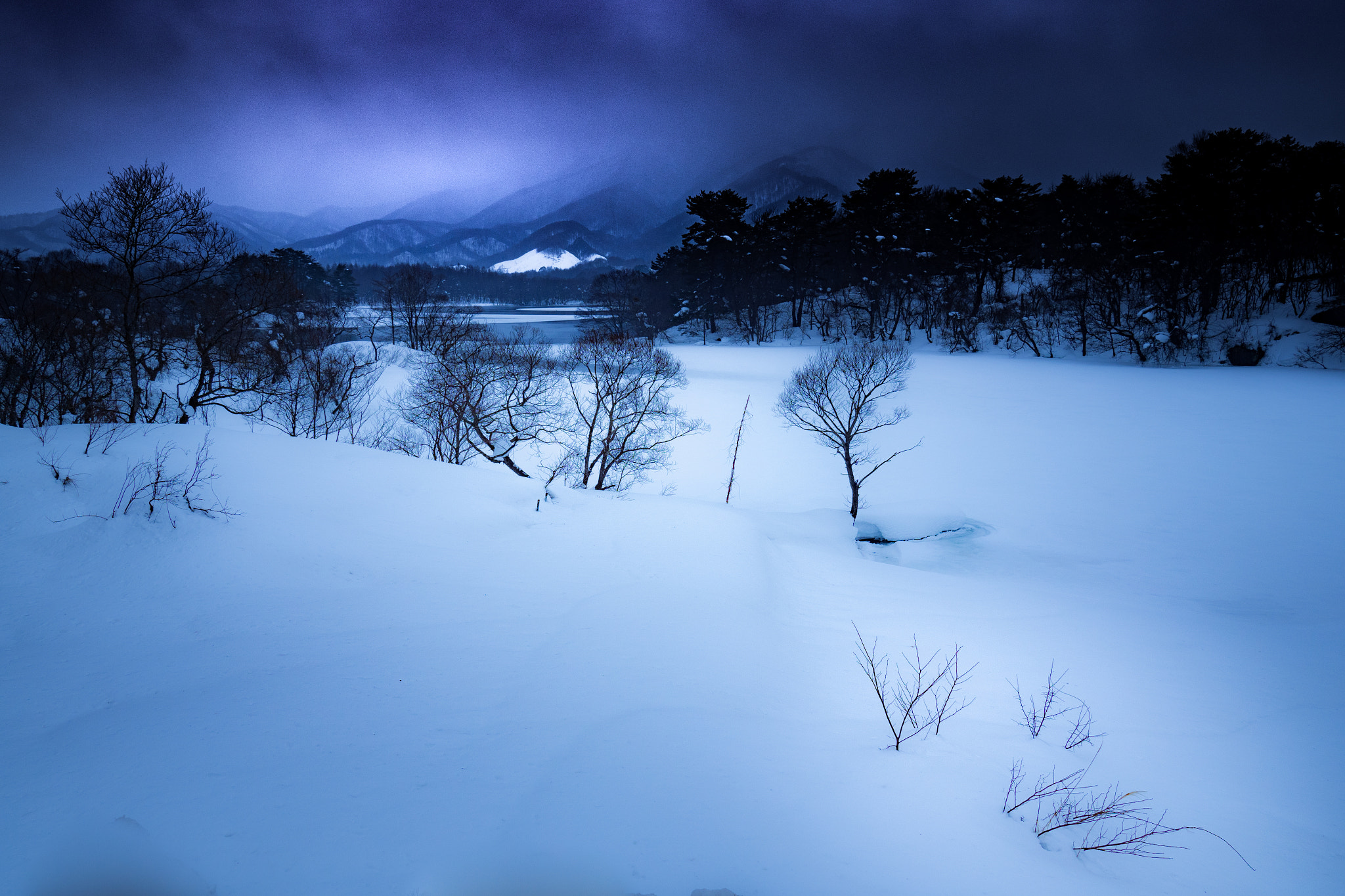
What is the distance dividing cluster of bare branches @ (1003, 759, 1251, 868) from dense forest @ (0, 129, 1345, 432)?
19.7 m

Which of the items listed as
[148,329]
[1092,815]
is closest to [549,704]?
[1092,815]

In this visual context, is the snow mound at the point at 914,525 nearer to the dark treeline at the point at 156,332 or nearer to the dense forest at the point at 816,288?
the dense forest at the point at 816,288

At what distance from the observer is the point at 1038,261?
48062 mm

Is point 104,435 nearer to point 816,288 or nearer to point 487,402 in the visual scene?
point 487,402

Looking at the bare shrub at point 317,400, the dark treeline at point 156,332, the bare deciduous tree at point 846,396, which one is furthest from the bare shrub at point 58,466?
the bare deciduous tree at point 846,396

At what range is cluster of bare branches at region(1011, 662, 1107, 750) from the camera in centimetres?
623

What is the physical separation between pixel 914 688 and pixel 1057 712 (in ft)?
7.48

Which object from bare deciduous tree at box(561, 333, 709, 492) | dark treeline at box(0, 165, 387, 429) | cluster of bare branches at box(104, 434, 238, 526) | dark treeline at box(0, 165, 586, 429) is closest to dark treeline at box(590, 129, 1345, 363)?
bare deciduous tree at box(561, 333, 709, 492)

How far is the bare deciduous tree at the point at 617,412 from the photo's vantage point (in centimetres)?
2191

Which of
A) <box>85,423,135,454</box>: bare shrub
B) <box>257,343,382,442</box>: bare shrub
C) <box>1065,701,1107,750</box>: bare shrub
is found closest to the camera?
<box>1065,701,1107,750</box>: bare shrub

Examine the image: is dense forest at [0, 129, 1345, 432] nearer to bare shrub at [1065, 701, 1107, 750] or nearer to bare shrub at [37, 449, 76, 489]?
bare shrub at [37, 449, 76, 489]

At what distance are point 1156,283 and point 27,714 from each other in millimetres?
55801

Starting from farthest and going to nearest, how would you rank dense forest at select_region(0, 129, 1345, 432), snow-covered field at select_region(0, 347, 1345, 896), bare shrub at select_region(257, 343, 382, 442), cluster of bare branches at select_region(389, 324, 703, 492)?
bare shrub at select_region(257, 343, 382, 442) < cluster of bare branches at select_region(389, 324, 703, 492) < dense forest at select_region(0, 129, 1345, 432) < snow-covered field at select_region(0, 347, 1345, 896)

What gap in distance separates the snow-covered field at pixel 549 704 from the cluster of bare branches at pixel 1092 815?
16cm
